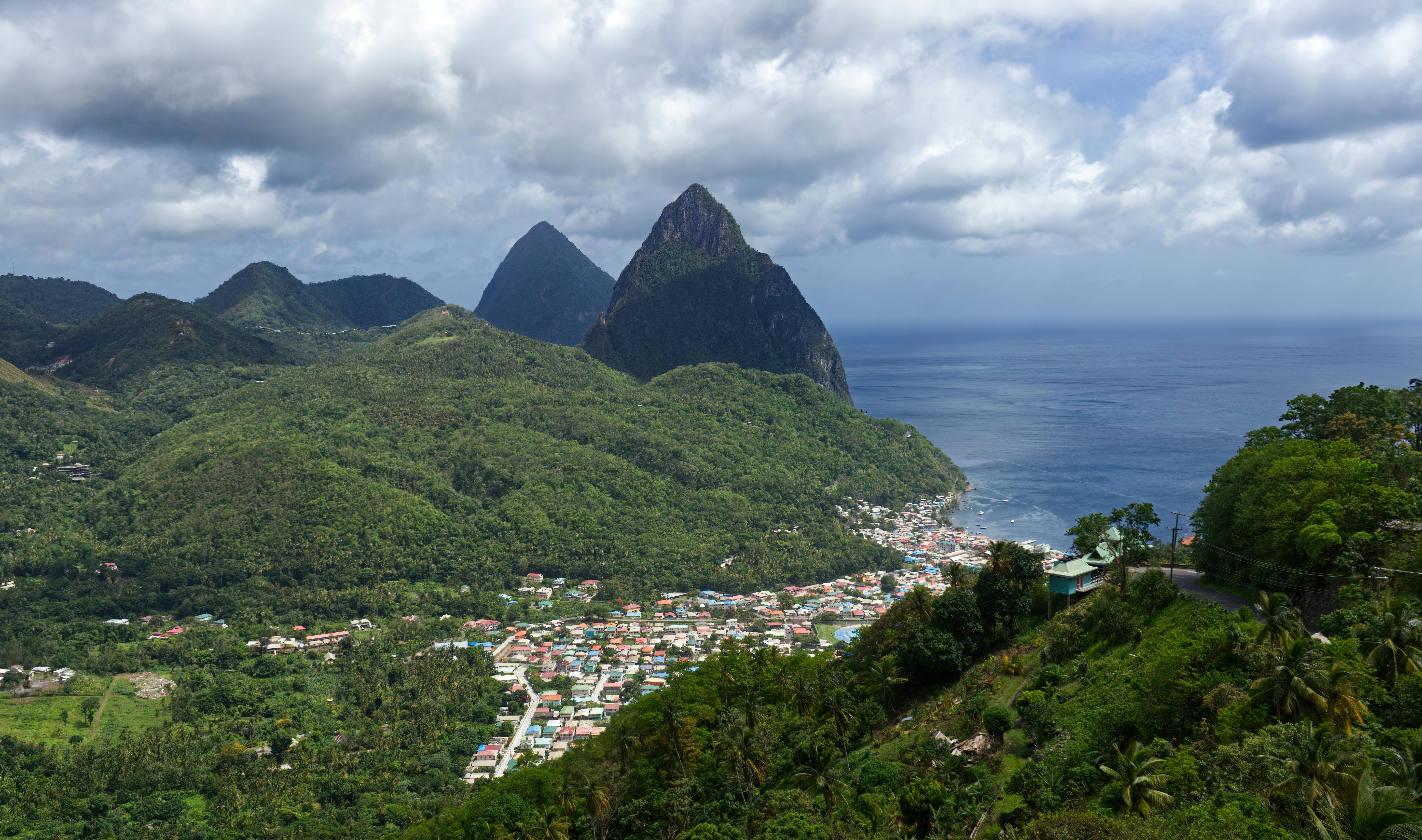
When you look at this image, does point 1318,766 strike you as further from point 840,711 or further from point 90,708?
point 90,708

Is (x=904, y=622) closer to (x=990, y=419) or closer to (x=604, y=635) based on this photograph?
(x=604, y=635)

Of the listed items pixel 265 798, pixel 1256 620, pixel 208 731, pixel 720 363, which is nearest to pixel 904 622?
pixel 1256 620

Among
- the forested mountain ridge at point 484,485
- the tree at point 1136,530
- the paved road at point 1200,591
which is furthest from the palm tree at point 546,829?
the forested mountain ridge at point 484,485

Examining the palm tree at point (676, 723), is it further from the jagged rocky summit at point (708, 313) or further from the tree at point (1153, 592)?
the jagged rocky summit at point (708, 313)

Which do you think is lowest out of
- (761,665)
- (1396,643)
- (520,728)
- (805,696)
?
(520,728)

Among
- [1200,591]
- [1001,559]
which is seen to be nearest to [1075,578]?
[1001,559]

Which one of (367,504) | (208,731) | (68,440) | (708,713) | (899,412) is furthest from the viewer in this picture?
(899,412)
